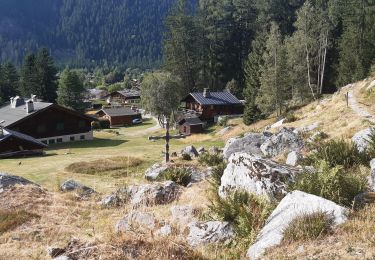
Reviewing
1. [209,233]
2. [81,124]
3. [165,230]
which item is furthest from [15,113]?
[209,233]

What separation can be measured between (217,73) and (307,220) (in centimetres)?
8853

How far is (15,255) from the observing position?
9.56m

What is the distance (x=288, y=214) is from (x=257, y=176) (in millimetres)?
2819

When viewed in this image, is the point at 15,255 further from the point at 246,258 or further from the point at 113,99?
the point at 113,99

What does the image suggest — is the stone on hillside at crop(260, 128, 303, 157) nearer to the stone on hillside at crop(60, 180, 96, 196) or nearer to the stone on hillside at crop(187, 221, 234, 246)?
the stone on hillside at crop(60, 180, 96, 196)

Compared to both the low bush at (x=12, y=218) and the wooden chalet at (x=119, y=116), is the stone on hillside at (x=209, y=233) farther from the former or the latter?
the wooden chalet at (x=119, y=116)

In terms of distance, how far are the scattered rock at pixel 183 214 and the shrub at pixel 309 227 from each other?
142 inches

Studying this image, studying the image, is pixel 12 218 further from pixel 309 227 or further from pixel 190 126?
pixel 190 126

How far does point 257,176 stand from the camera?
451 inches

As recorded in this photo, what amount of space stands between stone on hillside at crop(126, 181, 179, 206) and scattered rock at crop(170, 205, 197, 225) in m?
2.00

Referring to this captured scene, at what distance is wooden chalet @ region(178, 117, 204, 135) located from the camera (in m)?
70.0

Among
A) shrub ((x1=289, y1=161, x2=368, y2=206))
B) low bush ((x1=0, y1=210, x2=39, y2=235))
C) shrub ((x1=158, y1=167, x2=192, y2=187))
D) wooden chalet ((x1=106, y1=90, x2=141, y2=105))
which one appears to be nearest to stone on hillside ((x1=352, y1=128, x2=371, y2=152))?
shrub ((x1=289, y1=161, x2=368, y2=206))

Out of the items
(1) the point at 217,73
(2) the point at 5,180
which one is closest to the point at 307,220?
(2) the point at 5,180

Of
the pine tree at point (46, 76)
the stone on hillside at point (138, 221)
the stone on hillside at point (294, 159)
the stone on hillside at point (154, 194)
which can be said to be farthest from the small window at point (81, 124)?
the stone on hillside at point (138, 221)
